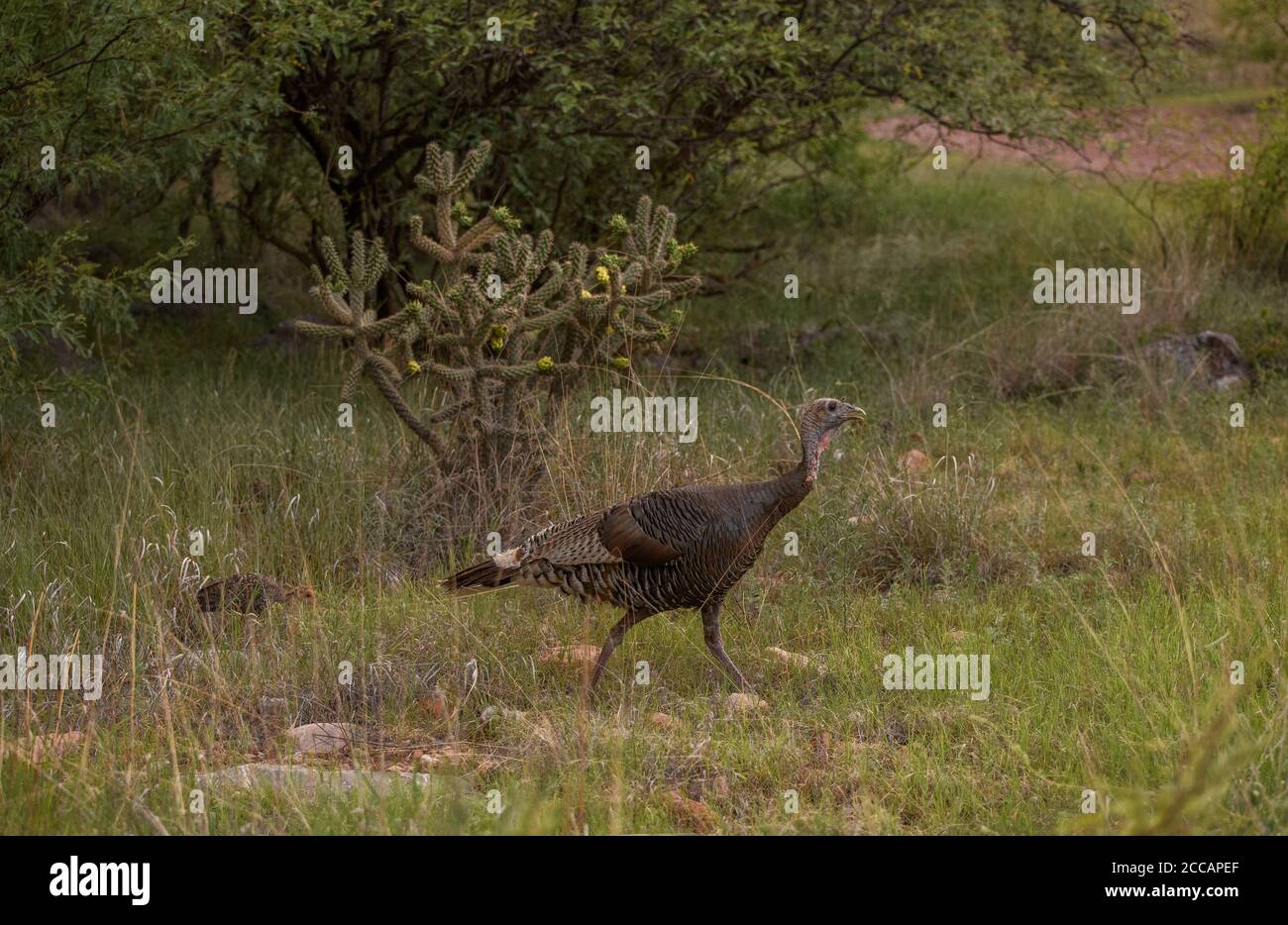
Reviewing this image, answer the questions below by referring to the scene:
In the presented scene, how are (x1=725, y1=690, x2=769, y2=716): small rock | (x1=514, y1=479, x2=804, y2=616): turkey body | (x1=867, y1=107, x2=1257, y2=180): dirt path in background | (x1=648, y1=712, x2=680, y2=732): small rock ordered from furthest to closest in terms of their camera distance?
1. (x1=867, y1=107, x2=1257, y2=180): dirt path in background
2. (x1=514, y1=479, x2=804, y2=616): turkey body
3. (x1=725, y1=690, x2=769, y2=716): small rock
4. (x1=648, y1=712, x2=680, y2=732): small rock

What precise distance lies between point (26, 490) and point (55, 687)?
7.99 feet

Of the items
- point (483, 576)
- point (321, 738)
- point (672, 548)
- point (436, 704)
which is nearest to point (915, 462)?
point (672, 548)

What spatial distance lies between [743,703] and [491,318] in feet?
7.56

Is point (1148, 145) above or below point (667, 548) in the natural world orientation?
above

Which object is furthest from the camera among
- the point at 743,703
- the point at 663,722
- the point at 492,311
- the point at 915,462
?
the point at 915,462

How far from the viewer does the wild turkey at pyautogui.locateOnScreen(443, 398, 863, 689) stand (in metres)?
5.45

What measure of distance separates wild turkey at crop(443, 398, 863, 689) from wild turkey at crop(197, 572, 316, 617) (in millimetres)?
1057

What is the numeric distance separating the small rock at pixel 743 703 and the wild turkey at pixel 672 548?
0.15 meters

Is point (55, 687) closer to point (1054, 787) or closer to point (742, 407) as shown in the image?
point (1054, 787)

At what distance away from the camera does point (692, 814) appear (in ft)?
14.8
